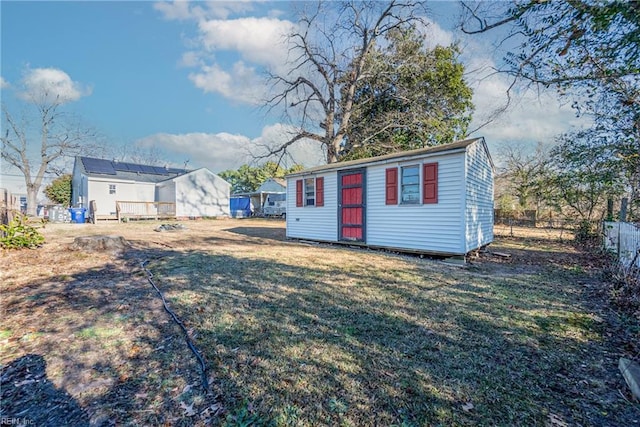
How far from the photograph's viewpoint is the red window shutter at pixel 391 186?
7.67m

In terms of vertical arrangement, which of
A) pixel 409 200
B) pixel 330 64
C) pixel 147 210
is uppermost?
pixel 330 64

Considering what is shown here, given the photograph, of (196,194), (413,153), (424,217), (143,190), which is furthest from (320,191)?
(143,190)

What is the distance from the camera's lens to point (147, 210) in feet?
69.7

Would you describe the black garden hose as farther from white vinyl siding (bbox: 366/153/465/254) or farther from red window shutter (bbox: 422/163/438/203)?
red window shutter (bbox: 422/163/438/203)

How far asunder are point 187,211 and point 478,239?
21.3 m

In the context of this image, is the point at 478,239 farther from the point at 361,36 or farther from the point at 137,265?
the point at 361,36

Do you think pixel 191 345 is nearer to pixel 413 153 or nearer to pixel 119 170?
pixel 413 153

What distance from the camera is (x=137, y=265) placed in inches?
217

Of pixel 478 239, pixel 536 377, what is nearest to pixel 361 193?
pixel 478 239

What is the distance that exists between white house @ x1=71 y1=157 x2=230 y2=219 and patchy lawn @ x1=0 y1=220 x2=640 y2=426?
18.6 meters

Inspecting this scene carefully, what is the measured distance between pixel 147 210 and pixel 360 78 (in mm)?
17708

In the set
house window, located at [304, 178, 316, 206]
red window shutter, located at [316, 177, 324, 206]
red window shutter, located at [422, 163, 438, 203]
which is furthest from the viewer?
house window, located at [304, 178, 316, 206]

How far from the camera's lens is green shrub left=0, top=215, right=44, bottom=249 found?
18.5 feet

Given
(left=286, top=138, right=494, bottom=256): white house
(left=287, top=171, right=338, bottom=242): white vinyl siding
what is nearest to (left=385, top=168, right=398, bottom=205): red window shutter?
(left=286, top=138, right=494, bottom=256): white house
